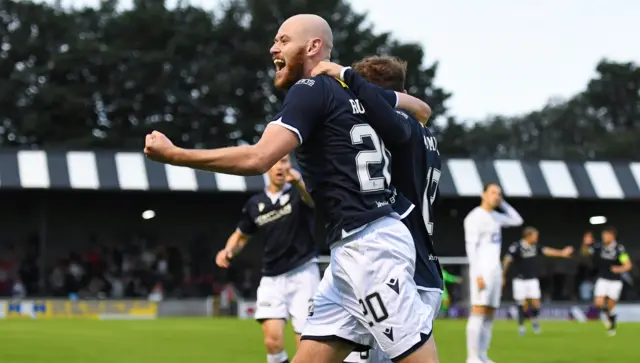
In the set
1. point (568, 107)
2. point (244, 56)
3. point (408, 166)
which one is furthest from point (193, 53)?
point (408, 166)

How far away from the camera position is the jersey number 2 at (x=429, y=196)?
20.6 feet

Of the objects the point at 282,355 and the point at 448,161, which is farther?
the point at 448,161

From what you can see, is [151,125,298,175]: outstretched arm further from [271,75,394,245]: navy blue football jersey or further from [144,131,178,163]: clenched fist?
[271,75,394,245]: navy blue football jersey

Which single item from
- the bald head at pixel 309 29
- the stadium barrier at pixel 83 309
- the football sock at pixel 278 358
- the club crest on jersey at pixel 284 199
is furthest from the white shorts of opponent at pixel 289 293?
the stadium barrier at pixel 83 309

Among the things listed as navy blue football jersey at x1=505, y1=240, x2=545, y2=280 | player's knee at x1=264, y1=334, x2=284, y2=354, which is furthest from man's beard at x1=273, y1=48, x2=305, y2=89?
navy blue football jersey at x1=505, y1=240, x2=545, y2=280

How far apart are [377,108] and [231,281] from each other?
34.3 metres

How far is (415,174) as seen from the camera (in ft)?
20.4


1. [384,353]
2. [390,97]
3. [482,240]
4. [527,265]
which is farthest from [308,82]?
[527,265]

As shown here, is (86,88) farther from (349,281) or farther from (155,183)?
(349,281)

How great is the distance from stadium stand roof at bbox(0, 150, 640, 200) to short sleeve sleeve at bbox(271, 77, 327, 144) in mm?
33872

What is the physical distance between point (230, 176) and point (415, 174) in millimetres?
33343

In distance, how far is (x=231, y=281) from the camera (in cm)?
3941

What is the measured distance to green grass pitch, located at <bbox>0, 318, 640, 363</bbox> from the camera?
14297mm

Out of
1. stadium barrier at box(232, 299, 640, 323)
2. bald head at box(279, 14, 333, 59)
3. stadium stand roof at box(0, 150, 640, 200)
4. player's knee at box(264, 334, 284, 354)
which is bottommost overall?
stadium barrier at box(232, 299, 640, 323)
